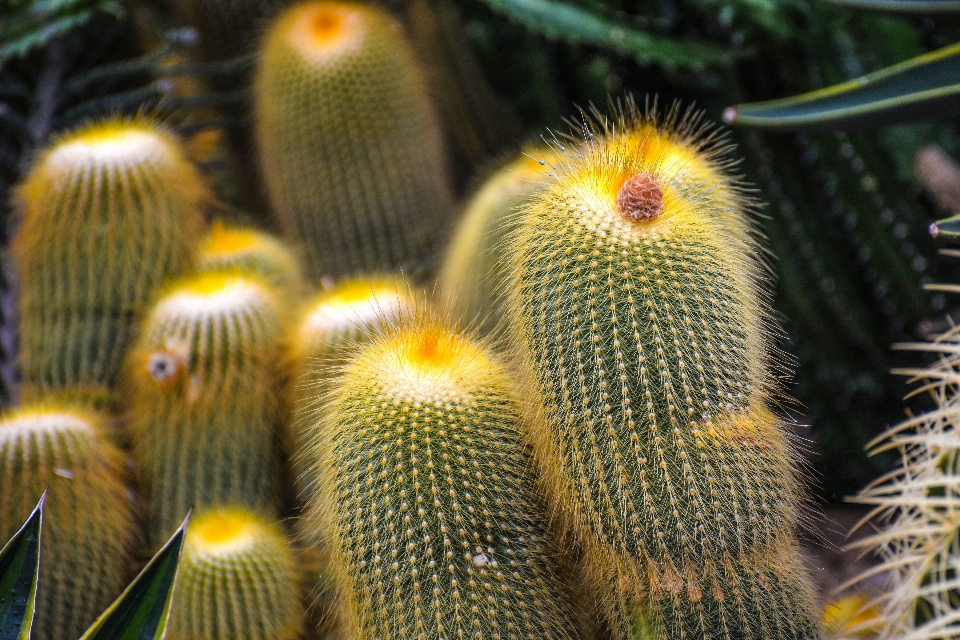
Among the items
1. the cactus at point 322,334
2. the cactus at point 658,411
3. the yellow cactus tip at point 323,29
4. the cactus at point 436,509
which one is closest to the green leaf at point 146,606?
the cactus at point 436,509

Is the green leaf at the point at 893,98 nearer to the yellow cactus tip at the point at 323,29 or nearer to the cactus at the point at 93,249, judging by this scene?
the yellow cactus tip at the point at 323,29

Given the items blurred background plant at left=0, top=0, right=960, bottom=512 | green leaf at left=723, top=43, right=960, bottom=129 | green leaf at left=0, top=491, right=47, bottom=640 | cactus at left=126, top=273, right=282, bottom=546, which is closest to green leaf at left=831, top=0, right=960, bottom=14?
green leaf at left=723, top=43, right=960, bottom=129

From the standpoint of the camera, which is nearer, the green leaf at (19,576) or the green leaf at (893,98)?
the green leaf at (19,576)

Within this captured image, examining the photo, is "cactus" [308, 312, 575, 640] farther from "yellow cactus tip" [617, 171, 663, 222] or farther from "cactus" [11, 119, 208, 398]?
"cactus" [11, 119, 208, 398]

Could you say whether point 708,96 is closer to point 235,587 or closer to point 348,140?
point 348,140

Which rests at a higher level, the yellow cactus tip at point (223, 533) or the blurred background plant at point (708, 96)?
the blurred background plant at point (708, 96)

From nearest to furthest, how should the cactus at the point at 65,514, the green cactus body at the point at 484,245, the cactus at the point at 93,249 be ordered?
the cactus at the point at 65,514 < the green cactus body at the point at 484,245 < the cactus at the point at 93,249
